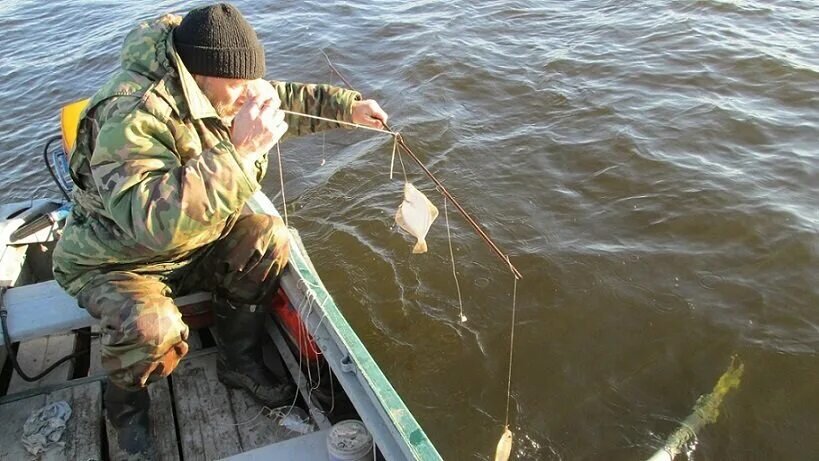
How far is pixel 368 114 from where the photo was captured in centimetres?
401

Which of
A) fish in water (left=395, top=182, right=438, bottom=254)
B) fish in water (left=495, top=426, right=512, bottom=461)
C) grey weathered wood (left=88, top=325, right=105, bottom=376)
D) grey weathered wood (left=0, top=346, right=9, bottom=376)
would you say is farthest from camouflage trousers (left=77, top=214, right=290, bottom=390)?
fish in water (left=495, top=426, right=512, bottom=461)

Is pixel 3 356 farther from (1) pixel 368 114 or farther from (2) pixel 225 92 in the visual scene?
(1) pixel 368 114

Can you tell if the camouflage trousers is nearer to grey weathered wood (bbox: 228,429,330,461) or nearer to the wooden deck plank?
the wooden deck plank

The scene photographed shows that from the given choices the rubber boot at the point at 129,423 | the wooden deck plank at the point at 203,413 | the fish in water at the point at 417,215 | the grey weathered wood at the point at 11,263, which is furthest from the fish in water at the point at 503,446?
the grey weathered wood at the point at 11,263

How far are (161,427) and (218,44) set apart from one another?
199 centimetres

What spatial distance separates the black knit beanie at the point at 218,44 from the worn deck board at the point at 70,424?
1.91 meters

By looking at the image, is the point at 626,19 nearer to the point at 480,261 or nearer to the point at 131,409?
the point at 480,261

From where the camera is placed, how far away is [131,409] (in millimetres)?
3279

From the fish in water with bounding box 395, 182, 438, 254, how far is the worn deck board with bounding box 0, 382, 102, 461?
1.91 m

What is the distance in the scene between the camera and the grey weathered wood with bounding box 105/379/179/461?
10.9 feet

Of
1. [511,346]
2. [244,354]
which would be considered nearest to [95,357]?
[244,354]

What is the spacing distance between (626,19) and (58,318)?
27.8 ft

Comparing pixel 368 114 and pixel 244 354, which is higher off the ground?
pixel 368 114

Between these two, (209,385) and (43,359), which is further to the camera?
(43,359)
